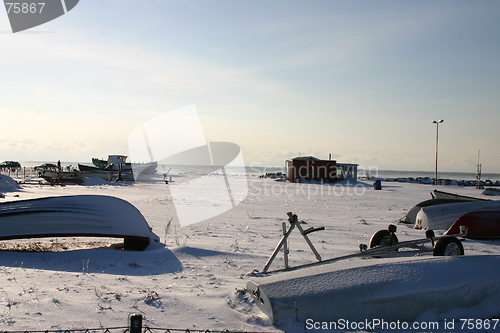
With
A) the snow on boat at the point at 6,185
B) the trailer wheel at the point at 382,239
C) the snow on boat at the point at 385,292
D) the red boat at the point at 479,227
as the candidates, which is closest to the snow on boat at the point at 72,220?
the snow on boat at the point at 385,292

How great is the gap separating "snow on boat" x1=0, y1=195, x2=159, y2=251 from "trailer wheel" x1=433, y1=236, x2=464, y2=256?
226 inches

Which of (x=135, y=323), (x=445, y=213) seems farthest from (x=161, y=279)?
(x=445, y=213)

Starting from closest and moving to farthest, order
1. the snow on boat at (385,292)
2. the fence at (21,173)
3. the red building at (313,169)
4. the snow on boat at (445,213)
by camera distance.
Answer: the snow on boat at (385,292) < the snow on boat at (445,213) < the red building at (313,169) < the fence at (21,173)

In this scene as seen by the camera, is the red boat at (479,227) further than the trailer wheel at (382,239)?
Yes

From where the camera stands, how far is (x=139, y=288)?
4949mm

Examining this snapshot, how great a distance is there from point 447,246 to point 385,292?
2.00 metres

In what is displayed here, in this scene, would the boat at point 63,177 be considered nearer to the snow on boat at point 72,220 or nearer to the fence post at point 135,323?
the snow on boat at point 72,220

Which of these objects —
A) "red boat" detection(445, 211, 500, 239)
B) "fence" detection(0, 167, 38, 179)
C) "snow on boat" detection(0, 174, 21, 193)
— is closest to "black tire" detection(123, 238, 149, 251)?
"red boat" detection(445, 211, 500, 239)

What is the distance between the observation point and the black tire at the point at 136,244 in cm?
758

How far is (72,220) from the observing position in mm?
7156

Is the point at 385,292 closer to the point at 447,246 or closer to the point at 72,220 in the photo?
the point at 447,246

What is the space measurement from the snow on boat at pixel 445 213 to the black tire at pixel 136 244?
343 inches

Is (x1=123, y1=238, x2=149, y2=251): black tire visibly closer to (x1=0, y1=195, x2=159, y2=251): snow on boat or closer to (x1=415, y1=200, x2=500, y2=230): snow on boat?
(x1=0, y1=195, x2=159, y2=251): snow on boat

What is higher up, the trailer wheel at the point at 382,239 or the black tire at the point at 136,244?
the trailer wheel at the point at 382,239
